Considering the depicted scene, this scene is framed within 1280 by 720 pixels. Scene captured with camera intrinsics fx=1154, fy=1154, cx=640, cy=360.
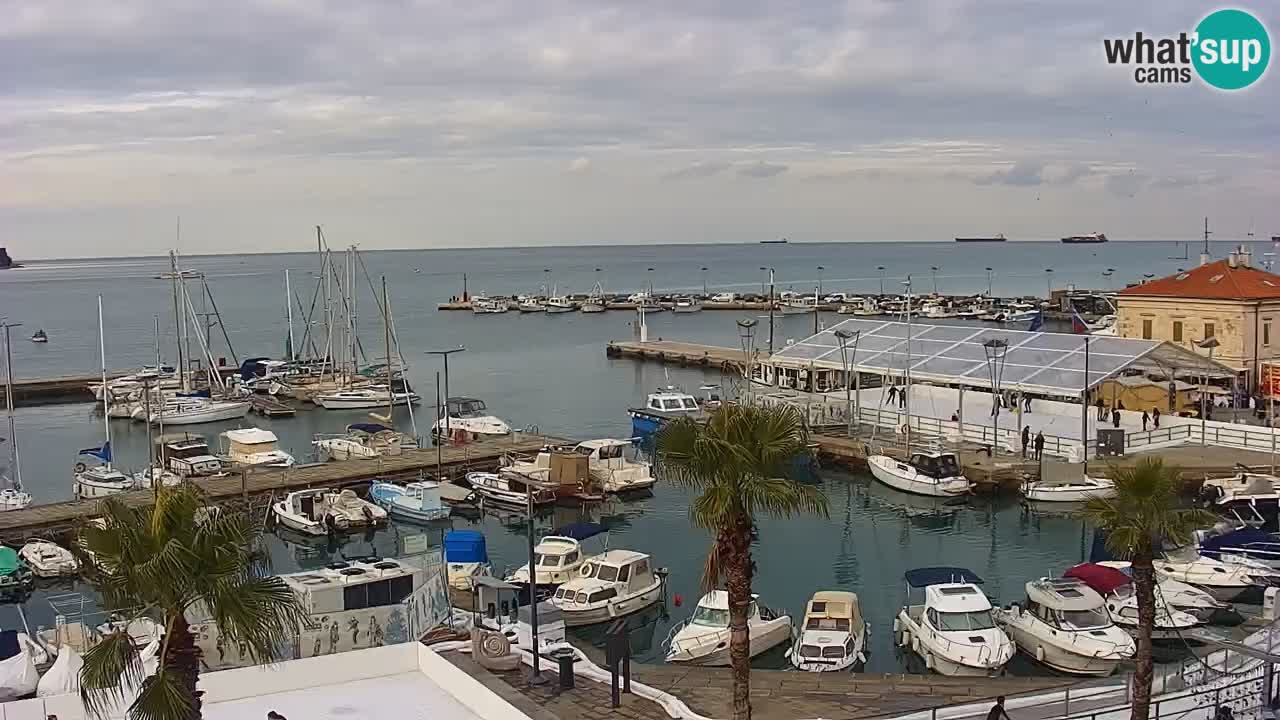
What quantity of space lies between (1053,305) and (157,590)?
138 meters

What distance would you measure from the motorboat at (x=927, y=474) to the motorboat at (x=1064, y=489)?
253cm

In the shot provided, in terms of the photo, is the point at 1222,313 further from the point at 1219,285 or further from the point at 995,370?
the point at 995,370

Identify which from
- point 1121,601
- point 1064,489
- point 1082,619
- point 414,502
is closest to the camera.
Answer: point 1082,619

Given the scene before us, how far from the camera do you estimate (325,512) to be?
1638 inches

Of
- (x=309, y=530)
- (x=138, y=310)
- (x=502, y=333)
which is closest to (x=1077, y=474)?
(x=309, y=530)

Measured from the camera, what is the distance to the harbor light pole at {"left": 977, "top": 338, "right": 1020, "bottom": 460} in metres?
46.2

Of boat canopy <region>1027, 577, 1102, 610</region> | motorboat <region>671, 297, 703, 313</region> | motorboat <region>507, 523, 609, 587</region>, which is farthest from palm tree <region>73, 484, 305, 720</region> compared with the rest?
motorboat <region>671, 297, 703, 313</region>

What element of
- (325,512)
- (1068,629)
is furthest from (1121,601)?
(325,512)

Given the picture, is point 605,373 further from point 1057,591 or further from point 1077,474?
point 1057,591

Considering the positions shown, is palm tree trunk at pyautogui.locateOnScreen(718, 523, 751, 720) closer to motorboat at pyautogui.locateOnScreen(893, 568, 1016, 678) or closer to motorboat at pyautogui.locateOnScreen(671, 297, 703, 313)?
motorboat at pyautogui.locateOnScreen(893, 568, 1016, 678)

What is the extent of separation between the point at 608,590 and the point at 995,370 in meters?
23.8

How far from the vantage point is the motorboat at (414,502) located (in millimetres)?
42812

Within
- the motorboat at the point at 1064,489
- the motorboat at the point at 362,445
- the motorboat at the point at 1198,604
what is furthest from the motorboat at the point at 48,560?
the motorboat at the point at 1064,489

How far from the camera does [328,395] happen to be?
7438 centimetres
